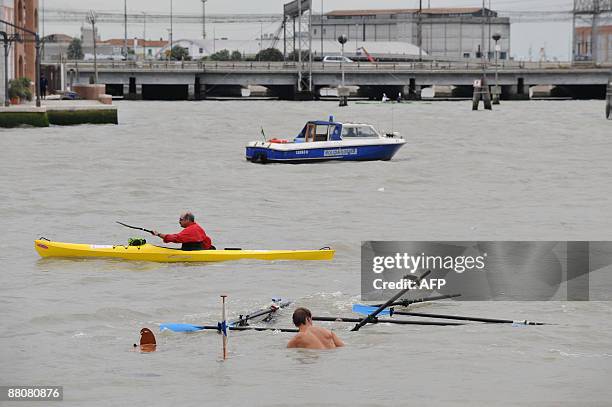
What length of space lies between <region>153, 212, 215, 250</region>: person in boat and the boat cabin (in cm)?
2553

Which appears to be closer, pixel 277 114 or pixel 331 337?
pixel 331 337

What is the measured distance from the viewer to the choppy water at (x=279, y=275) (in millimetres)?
17641

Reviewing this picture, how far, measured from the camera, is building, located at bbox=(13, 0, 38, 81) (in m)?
93.5

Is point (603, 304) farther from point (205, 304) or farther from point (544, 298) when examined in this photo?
point (205, 304)

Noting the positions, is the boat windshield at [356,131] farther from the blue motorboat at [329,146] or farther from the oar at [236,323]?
the oar at [236,323]

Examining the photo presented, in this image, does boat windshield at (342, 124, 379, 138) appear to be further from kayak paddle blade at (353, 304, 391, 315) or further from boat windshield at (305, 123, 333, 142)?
kayak paddle blade at (353, 304, 391, 315)

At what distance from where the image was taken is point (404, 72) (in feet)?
455

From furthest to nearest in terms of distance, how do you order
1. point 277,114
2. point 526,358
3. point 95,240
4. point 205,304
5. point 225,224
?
point 277,114 < point 225,224 < point 95,240 < point 205,304 < point 526,358

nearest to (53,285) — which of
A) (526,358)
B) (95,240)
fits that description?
(95,240)

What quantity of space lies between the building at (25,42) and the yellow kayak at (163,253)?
66771 mm

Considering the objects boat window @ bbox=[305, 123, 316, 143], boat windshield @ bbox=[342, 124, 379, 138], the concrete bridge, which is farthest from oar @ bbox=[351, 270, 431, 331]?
the concrete bridge

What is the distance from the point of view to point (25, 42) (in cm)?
9738

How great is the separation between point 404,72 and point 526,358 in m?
121

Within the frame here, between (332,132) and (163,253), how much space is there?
86.9 feet
